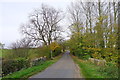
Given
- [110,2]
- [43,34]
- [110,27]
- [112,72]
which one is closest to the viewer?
[112,72]

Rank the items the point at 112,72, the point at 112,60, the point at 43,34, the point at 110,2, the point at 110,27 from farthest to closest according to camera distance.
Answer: the point at 43,34
the point at 110,2
the point at 110,27
the point at 112,60
the point at 112,72

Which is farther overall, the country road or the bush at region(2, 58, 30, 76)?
the bush at region(2, 58, 30, 76)

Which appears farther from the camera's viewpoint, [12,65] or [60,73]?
[12,65]

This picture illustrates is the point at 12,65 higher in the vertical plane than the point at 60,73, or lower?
higher

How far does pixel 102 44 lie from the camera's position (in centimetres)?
1355

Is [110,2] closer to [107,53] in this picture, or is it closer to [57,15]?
[107,53]

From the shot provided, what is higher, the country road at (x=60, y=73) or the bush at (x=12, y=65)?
the bush at (x=12, y=65)

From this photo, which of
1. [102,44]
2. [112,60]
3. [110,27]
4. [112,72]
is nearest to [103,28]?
[110,27]

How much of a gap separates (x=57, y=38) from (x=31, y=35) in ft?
21.3

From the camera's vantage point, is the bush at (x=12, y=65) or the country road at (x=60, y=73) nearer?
the country road at (x=60, y=73)

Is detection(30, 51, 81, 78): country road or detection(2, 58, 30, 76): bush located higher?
detection(2, 58, 30, 76): bush

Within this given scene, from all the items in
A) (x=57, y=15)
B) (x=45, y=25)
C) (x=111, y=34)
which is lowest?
(x=111, y=34)

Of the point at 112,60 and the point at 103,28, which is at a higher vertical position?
the point at 103,28

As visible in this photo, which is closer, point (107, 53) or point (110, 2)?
point (107, 53)
